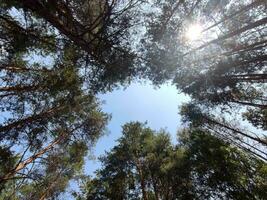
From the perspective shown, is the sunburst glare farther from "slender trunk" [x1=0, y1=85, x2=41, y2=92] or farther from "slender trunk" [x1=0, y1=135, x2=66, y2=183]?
"slender trunk" [x1=0, y1=135, x2=66, y2=183]

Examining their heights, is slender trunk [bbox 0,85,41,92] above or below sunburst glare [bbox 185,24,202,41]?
below

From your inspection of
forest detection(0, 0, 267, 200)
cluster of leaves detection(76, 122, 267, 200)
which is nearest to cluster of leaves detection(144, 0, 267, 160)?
forest detection(0, 0, 267, 200)

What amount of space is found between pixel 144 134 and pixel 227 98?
328 inches

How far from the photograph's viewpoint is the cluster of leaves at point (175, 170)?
48.1ft

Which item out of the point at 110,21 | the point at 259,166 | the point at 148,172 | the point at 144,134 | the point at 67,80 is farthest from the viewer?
the point at 144,134

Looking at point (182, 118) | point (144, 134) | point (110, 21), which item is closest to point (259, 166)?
point (182, 118)

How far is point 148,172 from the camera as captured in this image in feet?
57.4

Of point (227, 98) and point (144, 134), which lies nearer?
point (227, 98)

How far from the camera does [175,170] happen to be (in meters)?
16.4

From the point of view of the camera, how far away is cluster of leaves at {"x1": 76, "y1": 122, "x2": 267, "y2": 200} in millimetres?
14664

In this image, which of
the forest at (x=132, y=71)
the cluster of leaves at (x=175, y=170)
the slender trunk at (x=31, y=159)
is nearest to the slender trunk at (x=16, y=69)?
the forest at (x=132, y=71)

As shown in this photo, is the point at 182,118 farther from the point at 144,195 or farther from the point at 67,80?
the point at 67,80

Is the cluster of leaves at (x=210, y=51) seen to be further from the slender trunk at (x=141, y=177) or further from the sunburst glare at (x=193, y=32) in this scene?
the slender trunk at (x=141, y=177)

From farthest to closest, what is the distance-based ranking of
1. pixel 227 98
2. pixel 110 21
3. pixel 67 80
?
1. pixel 227 98
2. pixel 67 80
3. pixel 110 21
